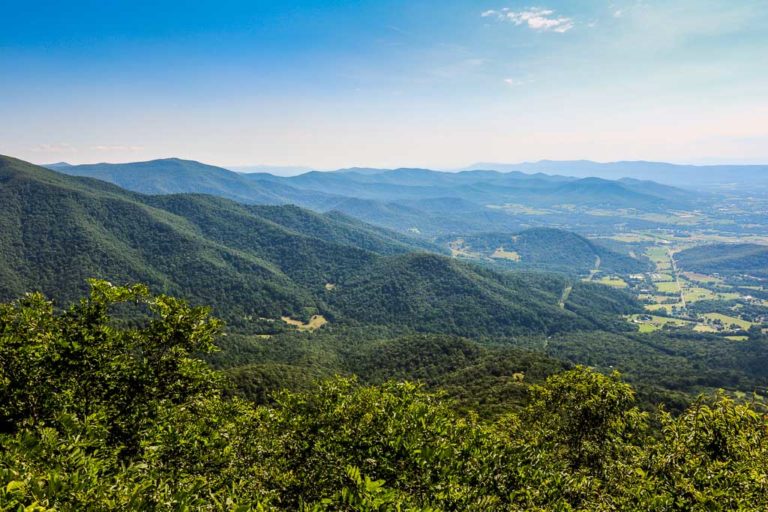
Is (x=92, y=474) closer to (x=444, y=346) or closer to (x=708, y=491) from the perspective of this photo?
(x=708, y=491)

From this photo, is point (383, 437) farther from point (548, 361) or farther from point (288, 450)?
point (548, 361)

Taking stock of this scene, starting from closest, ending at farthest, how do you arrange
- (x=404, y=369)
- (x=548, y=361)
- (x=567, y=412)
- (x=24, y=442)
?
(x=24, y=442) < (x=567, y=412) < (x=548, y=361) < (x=404, y=369)

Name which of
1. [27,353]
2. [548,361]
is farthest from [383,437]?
[548,361]

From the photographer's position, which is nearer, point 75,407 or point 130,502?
point 130,502

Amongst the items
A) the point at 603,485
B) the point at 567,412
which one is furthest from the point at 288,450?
the point at 567,412

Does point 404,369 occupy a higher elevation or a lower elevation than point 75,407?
lower

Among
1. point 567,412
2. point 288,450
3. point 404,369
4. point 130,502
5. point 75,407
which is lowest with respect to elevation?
point 404,369

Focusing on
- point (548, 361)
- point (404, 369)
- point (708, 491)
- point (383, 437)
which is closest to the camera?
point (708, 491)
